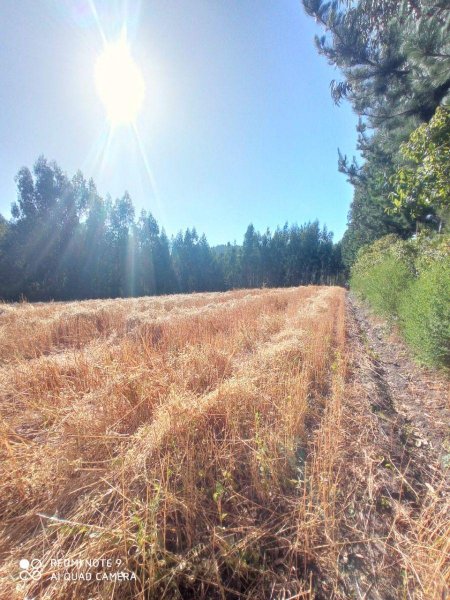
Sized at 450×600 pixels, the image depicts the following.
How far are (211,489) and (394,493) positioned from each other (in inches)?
55.1

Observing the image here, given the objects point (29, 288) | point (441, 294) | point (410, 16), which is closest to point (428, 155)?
point (441, 294)

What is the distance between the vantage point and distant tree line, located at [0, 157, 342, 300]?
1026 inches

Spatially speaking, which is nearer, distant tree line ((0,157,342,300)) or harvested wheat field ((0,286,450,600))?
harvested wheat field ((0,286,450,600))

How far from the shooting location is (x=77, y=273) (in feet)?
95.6

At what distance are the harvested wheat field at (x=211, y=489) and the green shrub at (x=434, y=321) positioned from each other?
143 centimetres

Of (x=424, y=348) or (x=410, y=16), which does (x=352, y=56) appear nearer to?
(x=410, y=16)

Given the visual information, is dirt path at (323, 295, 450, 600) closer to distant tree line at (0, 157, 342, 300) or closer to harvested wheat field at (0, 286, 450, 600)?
harvested wheat field at (0, 286, 450, 600)

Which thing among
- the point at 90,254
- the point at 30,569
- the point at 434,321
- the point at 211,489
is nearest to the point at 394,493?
the point at 211,489

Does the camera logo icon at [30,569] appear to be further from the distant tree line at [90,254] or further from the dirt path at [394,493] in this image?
the distant tree line at [90,254]

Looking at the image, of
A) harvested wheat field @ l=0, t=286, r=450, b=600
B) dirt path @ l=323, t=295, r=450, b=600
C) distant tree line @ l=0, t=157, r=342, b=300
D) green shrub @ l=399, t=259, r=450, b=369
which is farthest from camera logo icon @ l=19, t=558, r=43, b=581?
distant tree line @ l=0, t=157, r=342, b=300

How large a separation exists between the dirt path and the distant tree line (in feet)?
59.3

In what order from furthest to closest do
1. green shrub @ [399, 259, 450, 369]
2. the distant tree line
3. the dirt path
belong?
1. the distant tree line
2. green shrub @ [399, 259, 450, 369]
3. the dirt path

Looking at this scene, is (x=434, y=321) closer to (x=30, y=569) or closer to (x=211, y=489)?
(x=211, y=489)

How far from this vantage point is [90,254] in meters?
31.1
